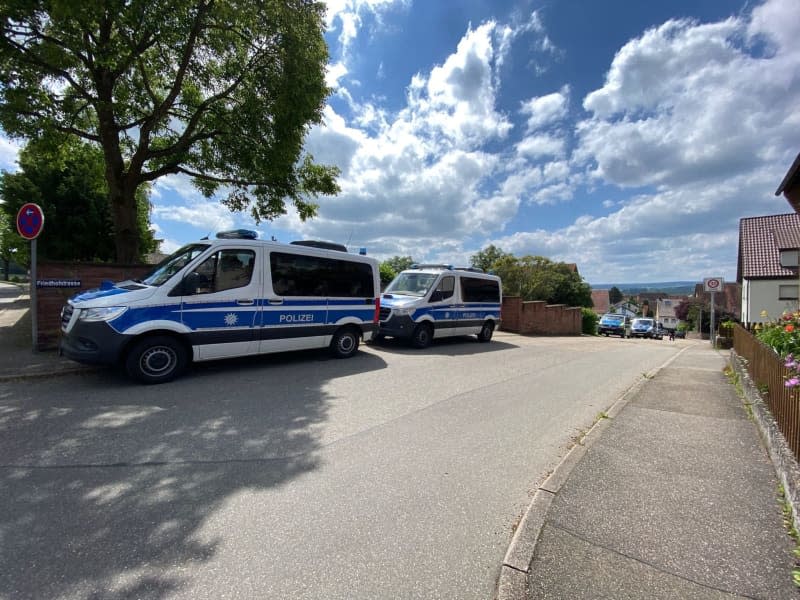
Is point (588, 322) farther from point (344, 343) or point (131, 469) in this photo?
point (131, 469)

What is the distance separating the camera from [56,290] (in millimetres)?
7754

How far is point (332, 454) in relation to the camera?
388cm

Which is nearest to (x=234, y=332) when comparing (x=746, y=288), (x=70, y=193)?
(x=70, y=193)

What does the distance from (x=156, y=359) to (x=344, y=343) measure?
3738 mm

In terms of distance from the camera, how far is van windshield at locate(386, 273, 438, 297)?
36.9 ft

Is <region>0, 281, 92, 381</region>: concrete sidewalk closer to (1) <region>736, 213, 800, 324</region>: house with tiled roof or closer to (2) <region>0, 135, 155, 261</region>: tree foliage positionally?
(2) <region>0, 135, 155, 261</region>: tree foliage

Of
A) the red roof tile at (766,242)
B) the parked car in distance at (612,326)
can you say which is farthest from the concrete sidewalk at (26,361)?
the red roof tile at (766,242)

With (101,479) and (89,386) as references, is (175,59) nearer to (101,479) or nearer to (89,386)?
(89,386)

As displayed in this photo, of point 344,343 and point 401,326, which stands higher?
point 401,326

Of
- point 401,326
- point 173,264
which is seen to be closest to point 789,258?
point 401,326

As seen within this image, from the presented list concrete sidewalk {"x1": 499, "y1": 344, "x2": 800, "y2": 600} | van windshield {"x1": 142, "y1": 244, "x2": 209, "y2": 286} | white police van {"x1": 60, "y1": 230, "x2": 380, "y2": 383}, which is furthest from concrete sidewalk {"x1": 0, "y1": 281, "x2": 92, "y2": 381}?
concrete sidewalk {"x1": 499, "y1": 344, "x2": 800, "y2": 600}

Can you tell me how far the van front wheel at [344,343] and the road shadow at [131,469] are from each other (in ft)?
7.44

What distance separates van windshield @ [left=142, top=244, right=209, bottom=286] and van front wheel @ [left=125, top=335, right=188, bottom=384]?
91 cm

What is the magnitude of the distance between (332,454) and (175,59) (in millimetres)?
10990
